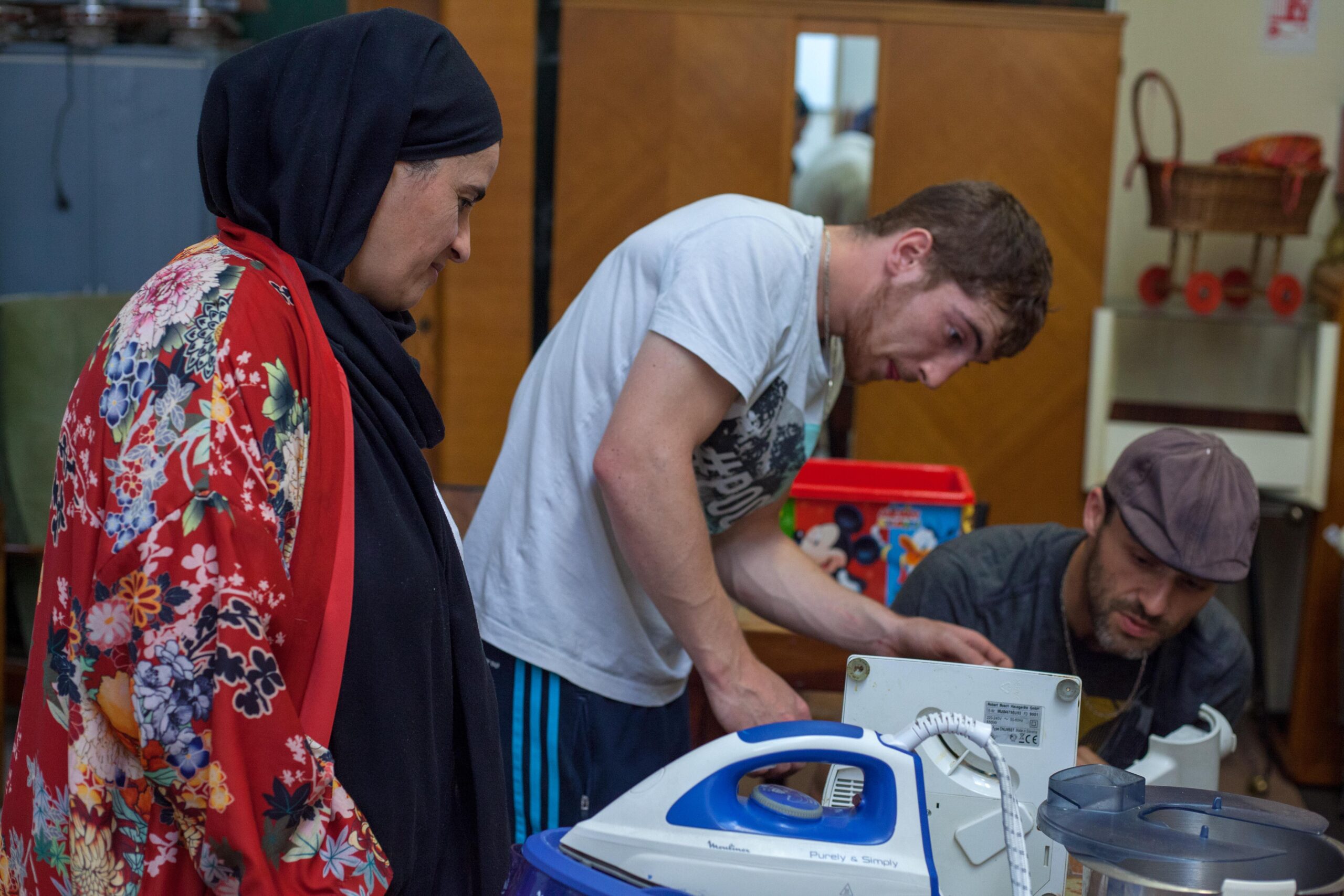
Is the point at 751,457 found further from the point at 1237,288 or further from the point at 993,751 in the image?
the point at 1237,288

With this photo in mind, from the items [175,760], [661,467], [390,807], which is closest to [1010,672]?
[661,467]

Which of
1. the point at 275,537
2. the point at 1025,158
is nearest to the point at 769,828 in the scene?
the point at 275,537

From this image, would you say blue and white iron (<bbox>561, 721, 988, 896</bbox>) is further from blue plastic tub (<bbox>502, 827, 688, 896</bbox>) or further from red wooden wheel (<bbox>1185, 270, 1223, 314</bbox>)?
red wooden wheel (<bbox>1185, 270, 1223, 314</bbox>)

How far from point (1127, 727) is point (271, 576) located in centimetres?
128

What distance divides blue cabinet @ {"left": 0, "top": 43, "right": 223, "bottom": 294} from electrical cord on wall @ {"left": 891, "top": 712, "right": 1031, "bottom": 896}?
2801 millimetres

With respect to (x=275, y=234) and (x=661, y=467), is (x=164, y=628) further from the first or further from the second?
(x=661, y=467)

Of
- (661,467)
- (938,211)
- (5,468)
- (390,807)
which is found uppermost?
(938,211)

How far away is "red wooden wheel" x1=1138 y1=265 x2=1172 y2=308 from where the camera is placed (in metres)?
3.50

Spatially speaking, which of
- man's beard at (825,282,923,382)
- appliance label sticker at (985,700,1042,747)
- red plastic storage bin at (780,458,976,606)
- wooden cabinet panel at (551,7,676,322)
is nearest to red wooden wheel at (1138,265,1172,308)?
wooden cabinet panel at (551,7,676,322)

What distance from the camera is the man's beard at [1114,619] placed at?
5.55ft

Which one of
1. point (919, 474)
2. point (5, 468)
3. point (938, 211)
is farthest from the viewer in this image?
point (5, 468)

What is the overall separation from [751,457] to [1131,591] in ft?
2.05

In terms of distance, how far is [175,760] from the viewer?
2.68 ft

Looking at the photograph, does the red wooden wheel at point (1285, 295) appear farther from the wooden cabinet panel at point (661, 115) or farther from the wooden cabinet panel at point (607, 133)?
the wooden cabinet panel at point (607, 133)
